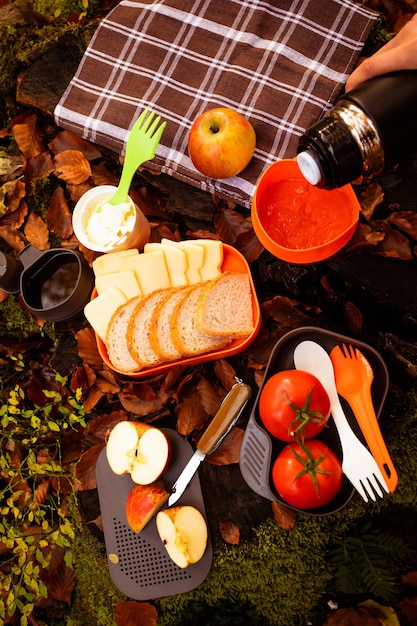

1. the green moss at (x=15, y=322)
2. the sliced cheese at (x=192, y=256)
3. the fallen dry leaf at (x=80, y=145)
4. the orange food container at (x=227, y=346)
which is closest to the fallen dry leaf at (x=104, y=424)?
the orange food container at (x=227, y=346)

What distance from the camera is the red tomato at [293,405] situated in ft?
→ 4.36

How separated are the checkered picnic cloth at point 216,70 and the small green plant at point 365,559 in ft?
3.57

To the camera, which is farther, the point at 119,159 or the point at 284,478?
the point at 119,159

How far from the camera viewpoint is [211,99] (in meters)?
1.64

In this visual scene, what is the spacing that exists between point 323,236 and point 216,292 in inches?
13.7

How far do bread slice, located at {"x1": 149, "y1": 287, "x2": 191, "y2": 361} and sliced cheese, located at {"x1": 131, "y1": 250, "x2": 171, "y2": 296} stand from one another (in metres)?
0.06

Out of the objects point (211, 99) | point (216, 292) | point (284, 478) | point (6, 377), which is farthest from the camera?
point (6, 377)

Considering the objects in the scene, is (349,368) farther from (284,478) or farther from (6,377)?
(6,377)

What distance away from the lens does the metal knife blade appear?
1497 millimetres

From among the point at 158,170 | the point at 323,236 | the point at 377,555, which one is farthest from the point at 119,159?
the point at 377,555

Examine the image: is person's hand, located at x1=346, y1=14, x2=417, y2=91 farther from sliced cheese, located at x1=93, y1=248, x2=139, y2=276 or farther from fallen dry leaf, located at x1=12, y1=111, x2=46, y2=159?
fallen dry leaf, located at x1=12, y1=111, x2=46, y2=159

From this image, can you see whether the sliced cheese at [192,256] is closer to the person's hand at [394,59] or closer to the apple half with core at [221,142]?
the apple half with core at [221,142]

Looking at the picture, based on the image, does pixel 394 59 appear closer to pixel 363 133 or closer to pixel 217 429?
pixel 363 133

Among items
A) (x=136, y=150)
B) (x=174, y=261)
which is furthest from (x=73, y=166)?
(x=174, y=261)
